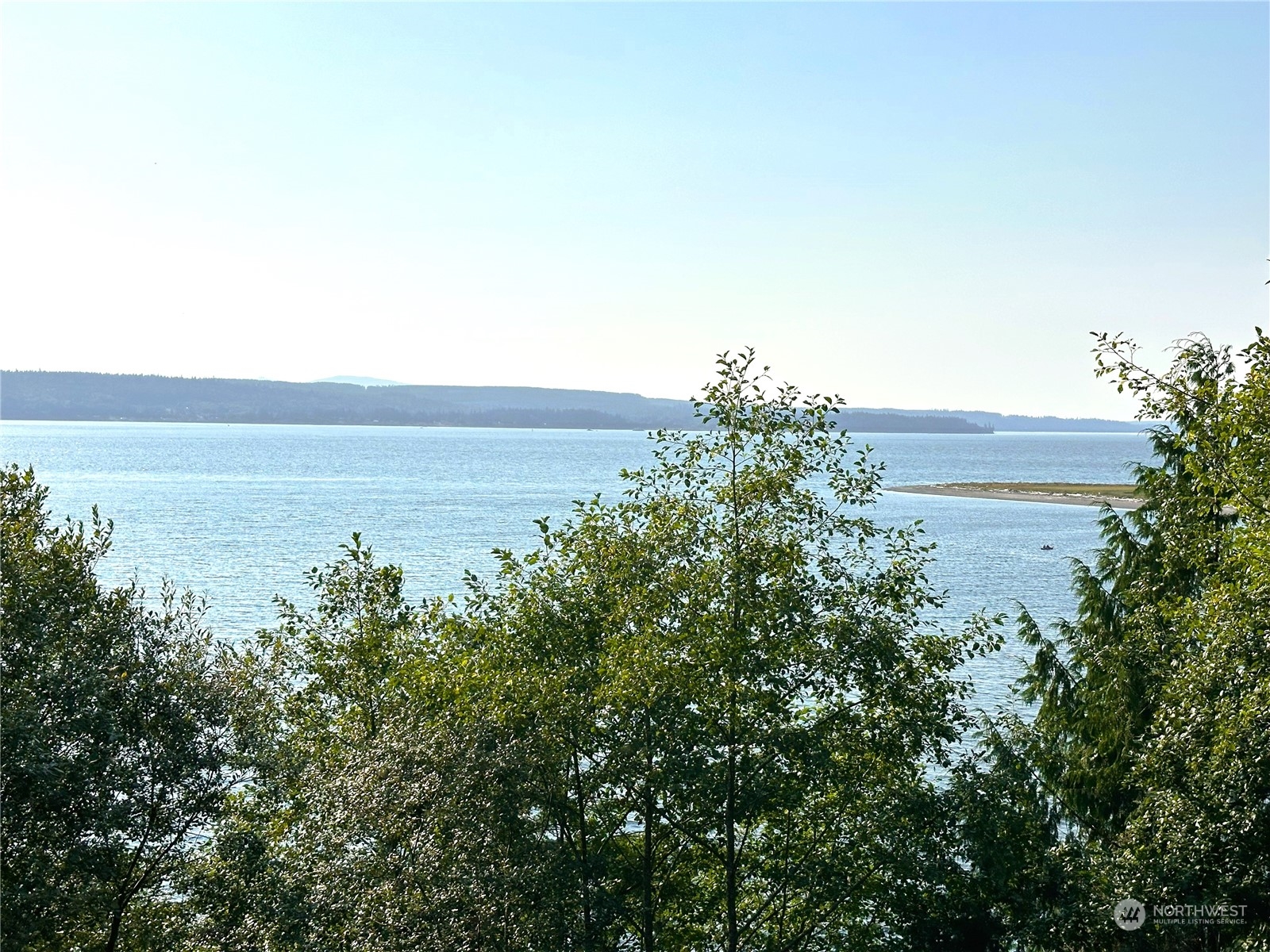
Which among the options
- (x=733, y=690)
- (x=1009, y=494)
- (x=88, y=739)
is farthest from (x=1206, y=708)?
(x=1009, y=494)

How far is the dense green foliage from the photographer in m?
16.5

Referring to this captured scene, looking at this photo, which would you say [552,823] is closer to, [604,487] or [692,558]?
[692,558]

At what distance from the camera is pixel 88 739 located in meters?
17.3

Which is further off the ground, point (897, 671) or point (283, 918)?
point (897, 671)

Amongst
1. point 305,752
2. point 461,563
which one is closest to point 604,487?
point 461,563

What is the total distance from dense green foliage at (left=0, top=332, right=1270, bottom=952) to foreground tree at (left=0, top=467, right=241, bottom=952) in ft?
0.17

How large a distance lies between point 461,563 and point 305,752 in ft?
177

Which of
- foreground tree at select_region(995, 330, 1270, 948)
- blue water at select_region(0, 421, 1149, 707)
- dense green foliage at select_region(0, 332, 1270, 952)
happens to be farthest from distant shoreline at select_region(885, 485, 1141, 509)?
dense green foliage at select_region(0, 332, 1270, 952)

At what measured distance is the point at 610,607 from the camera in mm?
19438

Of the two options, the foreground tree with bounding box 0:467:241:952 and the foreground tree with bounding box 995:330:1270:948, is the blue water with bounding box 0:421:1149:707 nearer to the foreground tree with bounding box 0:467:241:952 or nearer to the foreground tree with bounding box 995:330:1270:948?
the foreground tree with bounding box 995:330:1270:948

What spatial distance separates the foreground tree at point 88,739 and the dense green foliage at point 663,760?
0.05 meters

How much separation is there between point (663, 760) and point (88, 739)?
8.16m

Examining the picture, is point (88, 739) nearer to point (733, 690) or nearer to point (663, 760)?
point (663, 760)

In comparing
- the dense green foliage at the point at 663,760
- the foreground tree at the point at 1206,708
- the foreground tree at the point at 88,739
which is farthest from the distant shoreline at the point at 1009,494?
the foreground tree at the point at 88,739
